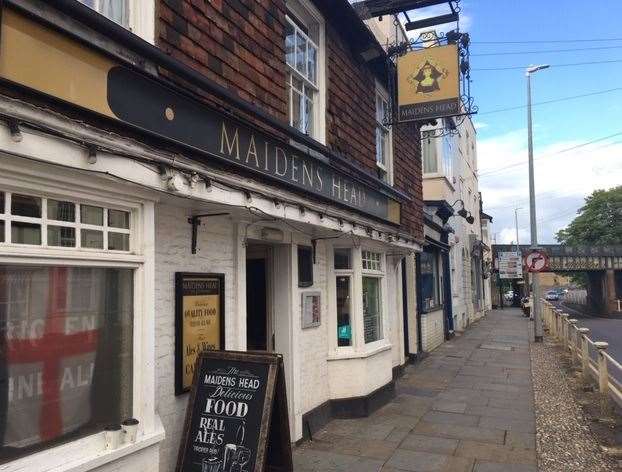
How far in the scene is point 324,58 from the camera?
7422mm

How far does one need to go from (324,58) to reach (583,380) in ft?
23.9

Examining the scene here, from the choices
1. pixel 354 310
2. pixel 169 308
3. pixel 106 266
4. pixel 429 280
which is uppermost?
pixel 106 266

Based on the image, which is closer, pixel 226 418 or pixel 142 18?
pixel 142 18

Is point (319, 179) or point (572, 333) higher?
point (319, 179)

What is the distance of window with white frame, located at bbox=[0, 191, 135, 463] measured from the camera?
304 cm

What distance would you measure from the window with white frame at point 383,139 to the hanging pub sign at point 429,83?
51cm

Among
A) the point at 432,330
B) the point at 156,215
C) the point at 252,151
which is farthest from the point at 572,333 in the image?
the point at 156,215

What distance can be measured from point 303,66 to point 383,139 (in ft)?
11.7

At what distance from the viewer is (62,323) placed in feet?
11.0

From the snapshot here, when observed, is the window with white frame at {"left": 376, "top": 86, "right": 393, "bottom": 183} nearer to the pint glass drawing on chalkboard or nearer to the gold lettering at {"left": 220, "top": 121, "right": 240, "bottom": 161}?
the gold lettering at {"left": 220, "top": 121, "right": 240, "bottom": 161}

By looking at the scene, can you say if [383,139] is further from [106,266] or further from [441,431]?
[106,266]

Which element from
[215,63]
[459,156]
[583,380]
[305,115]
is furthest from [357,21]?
[459,156]

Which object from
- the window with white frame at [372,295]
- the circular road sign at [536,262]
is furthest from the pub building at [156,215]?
the circular road sign at [536,262]

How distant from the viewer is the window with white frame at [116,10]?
12.7 feet
